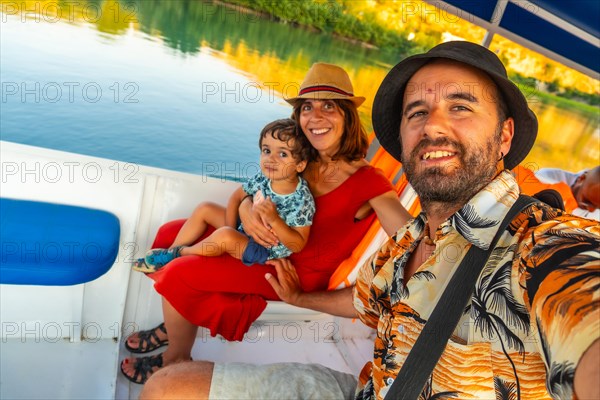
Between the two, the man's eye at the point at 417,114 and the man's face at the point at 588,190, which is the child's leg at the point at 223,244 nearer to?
the man's eye at the point at 417,114

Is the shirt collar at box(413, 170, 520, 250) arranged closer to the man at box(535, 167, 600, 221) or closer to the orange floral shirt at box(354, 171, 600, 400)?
the orange floral shirt at box(354, 171, 600, 400)

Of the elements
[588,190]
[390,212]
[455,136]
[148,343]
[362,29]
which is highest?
[362,29]

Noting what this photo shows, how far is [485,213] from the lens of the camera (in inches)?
40.1

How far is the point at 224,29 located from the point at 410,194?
561 inches

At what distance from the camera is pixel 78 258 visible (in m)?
1.98

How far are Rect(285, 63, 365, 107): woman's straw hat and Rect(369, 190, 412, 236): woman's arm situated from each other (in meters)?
0.52

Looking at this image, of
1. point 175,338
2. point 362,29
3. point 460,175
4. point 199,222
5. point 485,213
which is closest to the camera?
point 485,213

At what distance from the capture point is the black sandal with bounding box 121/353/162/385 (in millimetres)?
2061

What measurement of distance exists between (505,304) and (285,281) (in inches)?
50.0

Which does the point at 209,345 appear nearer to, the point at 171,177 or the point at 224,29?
the point at 171,177

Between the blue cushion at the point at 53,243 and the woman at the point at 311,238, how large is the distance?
0.31 metres

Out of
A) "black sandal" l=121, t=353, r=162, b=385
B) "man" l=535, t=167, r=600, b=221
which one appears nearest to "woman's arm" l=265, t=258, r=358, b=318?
"black sandal" l=121, t=353, r=162, b=385

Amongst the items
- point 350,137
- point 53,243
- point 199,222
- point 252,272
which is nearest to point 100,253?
point 53,243

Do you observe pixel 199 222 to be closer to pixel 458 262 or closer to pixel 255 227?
pixel 255 227
